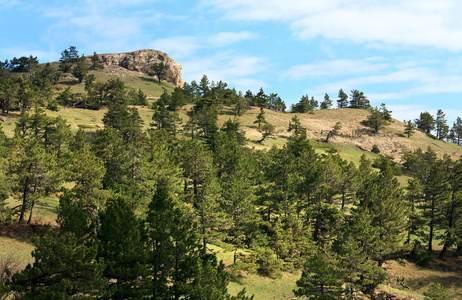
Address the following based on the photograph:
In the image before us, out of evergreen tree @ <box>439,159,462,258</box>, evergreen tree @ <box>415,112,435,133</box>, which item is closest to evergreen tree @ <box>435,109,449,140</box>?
evergreen tree @ <box>415,112,435,133</box>

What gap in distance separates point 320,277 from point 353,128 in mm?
125161

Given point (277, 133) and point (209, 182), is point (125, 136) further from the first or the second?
point (277, 133)

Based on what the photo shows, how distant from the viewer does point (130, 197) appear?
35438 millimetres

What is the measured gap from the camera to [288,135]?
4956 inches

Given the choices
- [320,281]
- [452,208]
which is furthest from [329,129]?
[320,281]

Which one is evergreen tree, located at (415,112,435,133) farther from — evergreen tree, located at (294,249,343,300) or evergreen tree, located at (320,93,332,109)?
evergreen tree, located at (294,249,343,300)

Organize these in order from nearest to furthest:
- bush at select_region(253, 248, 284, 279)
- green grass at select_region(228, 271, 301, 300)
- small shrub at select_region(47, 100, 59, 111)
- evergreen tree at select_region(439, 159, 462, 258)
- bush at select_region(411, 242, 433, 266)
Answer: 1. green grass at select_region(228, 271, 301, 300)
2. bush at select_region(253, 248, 284, 279)
3. evergreen tree at select_region(439, 159, 462, 258)
4. bush at select_region(411, 242, 433, 266)
5. small shrub at select_region(47, 100, 59, 111)

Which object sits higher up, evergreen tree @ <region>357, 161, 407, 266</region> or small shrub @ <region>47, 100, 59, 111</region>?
small shrub @ <region>47, 100, 59, 111</region>

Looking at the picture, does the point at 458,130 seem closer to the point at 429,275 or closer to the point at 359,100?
the point at 359,100

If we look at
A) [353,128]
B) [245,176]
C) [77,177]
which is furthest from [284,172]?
[353,128]

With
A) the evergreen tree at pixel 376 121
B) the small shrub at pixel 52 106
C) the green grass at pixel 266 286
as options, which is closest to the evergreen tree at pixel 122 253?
the green grass at pixel 266 286

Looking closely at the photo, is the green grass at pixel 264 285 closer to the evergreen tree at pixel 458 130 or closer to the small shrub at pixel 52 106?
the small shrub at pixel 52 106

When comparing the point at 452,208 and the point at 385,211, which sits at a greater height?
the point at 452,208

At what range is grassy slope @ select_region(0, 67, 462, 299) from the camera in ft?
129
